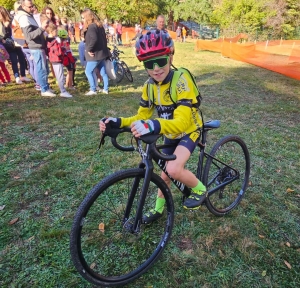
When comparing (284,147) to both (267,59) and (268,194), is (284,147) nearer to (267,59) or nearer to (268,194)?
(268,194)

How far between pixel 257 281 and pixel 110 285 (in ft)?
4.50

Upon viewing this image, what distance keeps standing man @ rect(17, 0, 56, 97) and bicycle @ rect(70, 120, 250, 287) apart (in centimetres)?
498

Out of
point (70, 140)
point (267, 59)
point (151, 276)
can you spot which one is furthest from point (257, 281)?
point (267, 59)

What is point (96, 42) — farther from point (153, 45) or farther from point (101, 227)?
point (101, 227)

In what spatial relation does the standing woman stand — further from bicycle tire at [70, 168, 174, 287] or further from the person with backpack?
the person with backpack

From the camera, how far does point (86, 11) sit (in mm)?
6684

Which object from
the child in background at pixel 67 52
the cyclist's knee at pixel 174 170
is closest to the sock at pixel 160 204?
the cyclist's knee at pixel 174 170

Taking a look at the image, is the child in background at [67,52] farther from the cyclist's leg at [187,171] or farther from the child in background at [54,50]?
the cyclist's leg at [187,171]

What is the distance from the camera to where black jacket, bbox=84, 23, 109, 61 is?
6.73m

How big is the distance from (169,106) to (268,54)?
16240 mm

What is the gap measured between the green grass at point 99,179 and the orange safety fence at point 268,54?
608cm

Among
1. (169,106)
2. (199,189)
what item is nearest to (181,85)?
(169,106)

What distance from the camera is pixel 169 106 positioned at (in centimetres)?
229

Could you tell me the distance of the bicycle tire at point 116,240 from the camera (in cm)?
188
